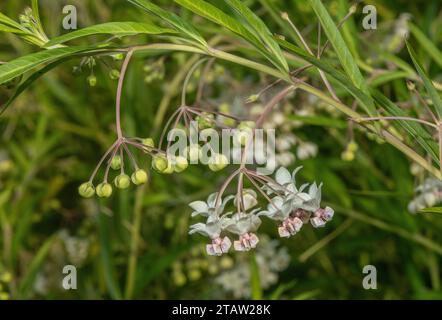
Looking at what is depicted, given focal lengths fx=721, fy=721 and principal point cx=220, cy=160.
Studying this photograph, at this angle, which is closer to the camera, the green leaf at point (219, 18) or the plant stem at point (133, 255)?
the green leaf at point (219, 18)

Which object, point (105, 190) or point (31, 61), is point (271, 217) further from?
point (31, 61)

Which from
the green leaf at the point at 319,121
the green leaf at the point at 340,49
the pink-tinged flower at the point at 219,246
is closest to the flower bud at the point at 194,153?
the pink-tinged flower at the point at 219,246

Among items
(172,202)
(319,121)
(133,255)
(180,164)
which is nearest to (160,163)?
(180,164)

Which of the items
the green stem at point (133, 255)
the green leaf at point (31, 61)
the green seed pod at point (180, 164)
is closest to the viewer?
the green leaf at point (31, 61)

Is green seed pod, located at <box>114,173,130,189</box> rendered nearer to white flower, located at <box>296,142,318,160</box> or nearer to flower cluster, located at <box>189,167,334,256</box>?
flower cluster, located at <box>189,167,334,256</box>

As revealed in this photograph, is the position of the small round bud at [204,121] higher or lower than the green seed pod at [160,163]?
higher

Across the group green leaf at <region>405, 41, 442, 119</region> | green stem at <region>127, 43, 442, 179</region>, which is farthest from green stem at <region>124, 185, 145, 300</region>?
green leaf at <region>405, 41, 442, 119</region>

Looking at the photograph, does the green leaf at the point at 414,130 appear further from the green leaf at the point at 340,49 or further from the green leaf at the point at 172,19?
the green leaf at the point at 172,19
